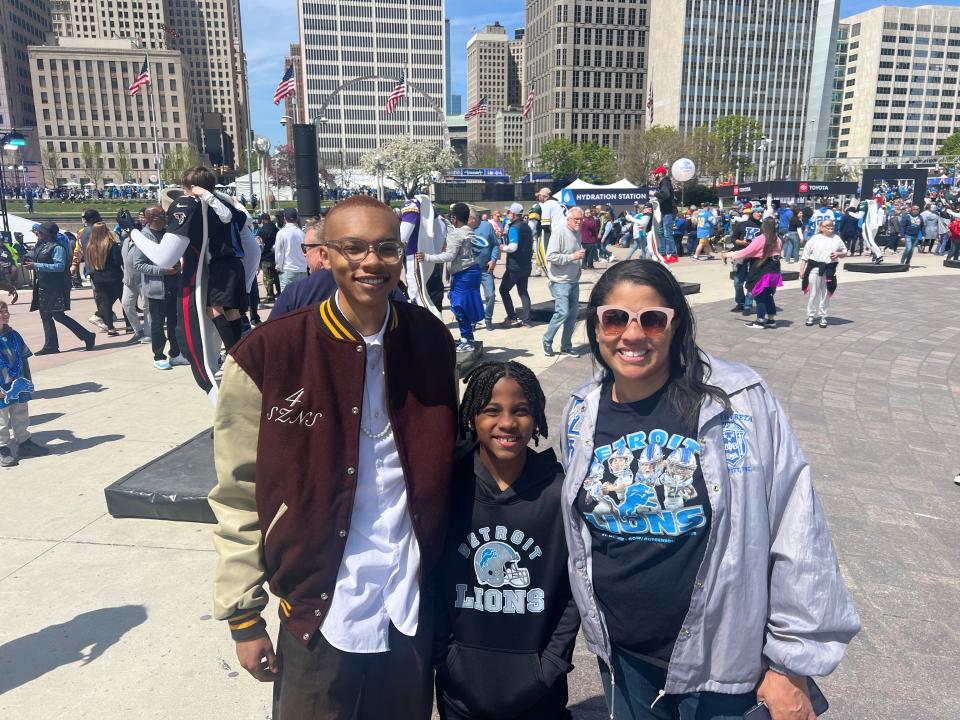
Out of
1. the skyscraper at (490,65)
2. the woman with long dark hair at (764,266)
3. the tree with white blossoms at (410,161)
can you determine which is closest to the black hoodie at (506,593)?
the woman with long dark hair at (764,266)

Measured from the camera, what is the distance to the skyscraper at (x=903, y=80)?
131m

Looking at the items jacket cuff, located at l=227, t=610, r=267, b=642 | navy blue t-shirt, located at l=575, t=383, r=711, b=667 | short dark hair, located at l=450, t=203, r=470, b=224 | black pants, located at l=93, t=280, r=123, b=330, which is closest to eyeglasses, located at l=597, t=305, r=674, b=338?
navy blue t-shirt, located at l=575, t=383, r=711, b=667

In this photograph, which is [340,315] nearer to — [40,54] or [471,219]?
[471,219]

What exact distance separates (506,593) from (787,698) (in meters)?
0.78

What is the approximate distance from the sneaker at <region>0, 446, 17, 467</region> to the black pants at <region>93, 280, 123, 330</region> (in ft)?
18.6

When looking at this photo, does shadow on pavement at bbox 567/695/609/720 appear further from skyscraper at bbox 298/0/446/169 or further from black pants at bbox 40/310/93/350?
skyscraper at bbox 298/0/446/169

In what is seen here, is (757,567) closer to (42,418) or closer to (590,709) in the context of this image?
(590,709)

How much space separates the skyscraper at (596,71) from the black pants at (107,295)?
110387 mm

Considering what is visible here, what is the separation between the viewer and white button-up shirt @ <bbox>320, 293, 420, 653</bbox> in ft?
5.87

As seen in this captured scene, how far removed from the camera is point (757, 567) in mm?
1654

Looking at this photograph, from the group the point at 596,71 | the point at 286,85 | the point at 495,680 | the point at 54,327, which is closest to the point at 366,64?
the point at 596,71

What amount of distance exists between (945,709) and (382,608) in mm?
2505

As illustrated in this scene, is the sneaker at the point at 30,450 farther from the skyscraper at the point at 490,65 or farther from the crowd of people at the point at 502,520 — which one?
the skyscraper at the point at 490,65

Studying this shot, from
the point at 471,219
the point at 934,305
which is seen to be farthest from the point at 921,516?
the point at 934,305
